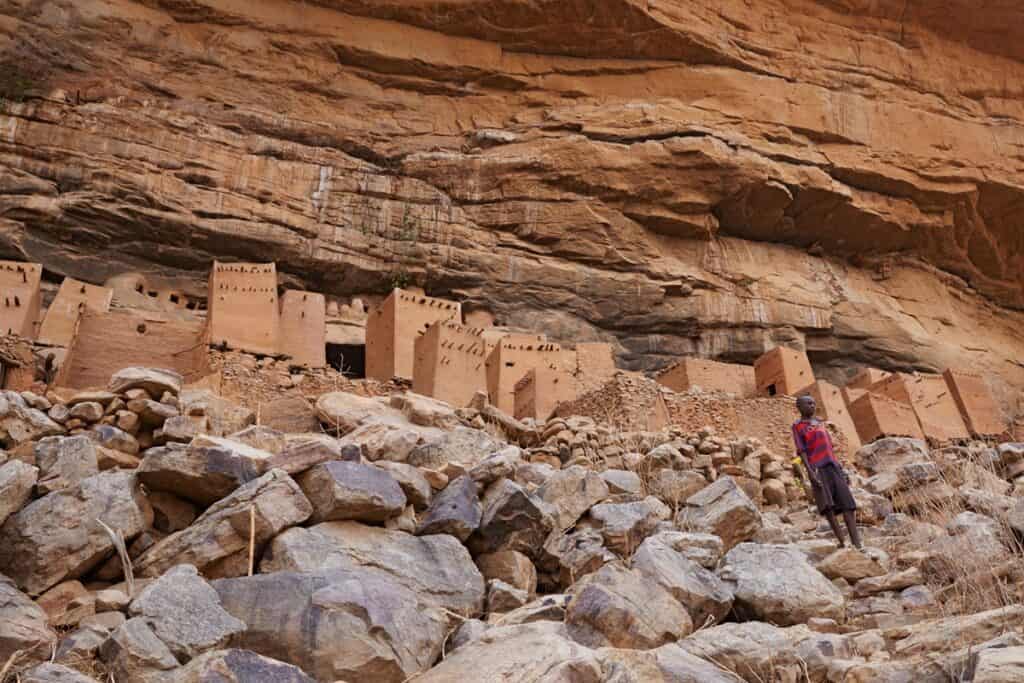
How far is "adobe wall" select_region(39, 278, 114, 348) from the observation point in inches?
762

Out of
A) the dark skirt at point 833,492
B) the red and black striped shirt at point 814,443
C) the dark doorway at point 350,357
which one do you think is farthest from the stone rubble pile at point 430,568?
the dark doorway at point 350,357

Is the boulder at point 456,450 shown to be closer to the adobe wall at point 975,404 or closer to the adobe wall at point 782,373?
the adobe wall at point 782,373

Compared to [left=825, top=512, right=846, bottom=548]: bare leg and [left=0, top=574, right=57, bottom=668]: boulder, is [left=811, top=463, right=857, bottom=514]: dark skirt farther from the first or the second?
[left=0, top=574, right=57, bottom=668]: boulder

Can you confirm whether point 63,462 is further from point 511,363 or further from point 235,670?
point 511,363

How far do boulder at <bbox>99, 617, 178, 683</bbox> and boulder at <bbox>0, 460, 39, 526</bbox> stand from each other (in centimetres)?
140

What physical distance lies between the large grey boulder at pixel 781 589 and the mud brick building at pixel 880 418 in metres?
15.1

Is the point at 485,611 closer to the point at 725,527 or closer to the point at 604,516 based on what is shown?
the point at 604,516

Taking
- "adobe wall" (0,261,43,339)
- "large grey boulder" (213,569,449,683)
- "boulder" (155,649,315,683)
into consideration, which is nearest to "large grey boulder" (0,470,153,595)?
"large grey boulder" (213,569,449,683)

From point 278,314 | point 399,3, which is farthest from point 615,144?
point 278,314

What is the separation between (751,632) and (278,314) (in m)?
17.0

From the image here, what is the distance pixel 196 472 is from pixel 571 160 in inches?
897

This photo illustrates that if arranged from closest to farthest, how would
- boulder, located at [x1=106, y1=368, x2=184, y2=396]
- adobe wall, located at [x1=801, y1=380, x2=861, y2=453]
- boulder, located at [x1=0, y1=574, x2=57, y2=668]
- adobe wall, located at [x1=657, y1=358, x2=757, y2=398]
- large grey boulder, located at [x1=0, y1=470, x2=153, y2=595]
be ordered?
boulder, located at [x1=0, y1=574, x2=57, y2=668] → large grey boulder, located at [x1=0, y1=470, x2=153, y2=595] → boulder, located at [x1=106, y1=368, x2=184, y2=396] → adobe wall, located at [x1=801, y1=380, x2=861, y2=453] → adobe wall, located at [x1=657, y1=358, x2=757, y2=398]

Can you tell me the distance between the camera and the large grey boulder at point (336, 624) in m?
4.55

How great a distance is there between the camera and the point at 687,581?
537 centimetres
